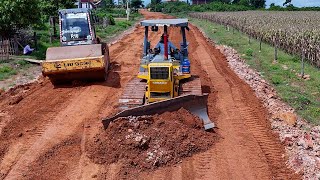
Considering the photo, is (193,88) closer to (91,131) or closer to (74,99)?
(91,131)

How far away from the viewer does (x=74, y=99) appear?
13805 mm

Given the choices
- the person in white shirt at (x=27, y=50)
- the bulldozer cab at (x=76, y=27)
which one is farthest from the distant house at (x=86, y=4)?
the bulldozer cab at (x=76, y=27)

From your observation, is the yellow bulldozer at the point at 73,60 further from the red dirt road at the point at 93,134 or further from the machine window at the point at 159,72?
the machine window at the point at 159,72

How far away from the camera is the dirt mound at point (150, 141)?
883 centimetres

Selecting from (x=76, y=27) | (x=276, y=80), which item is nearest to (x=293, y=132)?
(x=276, y=80)

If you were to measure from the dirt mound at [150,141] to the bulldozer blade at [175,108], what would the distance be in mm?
154

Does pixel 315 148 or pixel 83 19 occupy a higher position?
pixel 83 19

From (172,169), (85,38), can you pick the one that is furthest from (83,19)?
(172,169)

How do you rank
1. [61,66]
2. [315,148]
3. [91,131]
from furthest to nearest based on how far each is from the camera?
[61,66], [91,131], [315,148]

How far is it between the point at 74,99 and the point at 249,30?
22.5m

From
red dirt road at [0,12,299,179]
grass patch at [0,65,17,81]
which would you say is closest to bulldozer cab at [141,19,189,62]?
red dirt road at [0,12,299,179]

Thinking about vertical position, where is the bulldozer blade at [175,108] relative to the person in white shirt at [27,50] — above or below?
below

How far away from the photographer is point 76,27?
17.5 m

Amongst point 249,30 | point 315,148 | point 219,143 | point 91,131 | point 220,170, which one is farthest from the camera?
point 249,30
